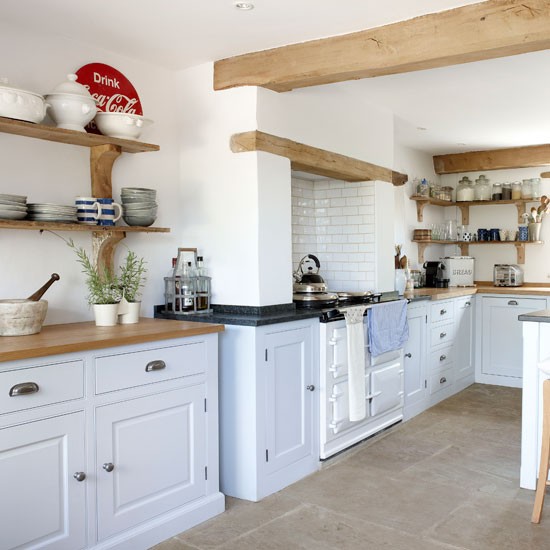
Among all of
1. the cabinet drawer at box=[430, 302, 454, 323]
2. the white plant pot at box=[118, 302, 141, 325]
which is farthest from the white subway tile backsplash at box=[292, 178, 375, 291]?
the white plant pot at box=[118, 302, 141, 325]

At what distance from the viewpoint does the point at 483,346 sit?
5887mm

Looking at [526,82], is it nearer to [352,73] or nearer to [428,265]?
[352,73]

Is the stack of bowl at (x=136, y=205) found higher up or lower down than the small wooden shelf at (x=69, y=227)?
higher up

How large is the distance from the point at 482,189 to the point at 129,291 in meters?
4.49

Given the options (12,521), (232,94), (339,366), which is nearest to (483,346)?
(339,366)

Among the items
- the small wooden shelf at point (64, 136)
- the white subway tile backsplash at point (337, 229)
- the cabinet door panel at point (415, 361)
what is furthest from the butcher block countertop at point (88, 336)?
the cabinet door panel at point (415, 361)

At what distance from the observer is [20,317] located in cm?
257

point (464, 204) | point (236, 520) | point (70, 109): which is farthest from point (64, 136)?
point (464, 204)

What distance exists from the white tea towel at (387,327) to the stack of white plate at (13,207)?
2173mm

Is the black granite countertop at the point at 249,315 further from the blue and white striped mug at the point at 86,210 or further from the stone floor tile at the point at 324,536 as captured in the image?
the stone floor tile at the point at 324,536

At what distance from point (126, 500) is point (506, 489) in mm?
1984

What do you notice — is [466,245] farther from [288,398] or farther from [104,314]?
[104,314]

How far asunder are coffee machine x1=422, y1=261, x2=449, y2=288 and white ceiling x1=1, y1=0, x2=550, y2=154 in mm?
1926

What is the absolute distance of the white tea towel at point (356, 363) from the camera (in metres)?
3.73
